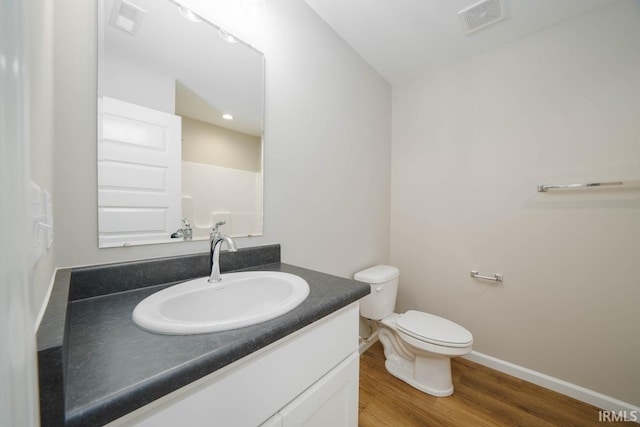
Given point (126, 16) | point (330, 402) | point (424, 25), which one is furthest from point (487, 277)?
point (126, 16)

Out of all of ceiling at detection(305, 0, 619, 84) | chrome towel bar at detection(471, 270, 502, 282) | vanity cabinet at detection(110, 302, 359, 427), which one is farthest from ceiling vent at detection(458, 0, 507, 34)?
vanity cabinet at detection(110, 302, 359, 427)

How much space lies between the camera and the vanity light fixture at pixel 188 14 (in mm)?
912

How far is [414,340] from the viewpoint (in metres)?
1.42

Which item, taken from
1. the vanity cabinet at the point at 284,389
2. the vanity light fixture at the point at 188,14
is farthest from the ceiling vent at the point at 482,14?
the vanity cabinet at the point at 284,389

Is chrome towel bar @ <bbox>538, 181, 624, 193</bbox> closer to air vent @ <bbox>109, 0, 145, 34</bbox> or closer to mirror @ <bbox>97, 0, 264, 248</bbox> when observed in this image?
mirror @ <bbox>97, 0, 264, 248</bbox>

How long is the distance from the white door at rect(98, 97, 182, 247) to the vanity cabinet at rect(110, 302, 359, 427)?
580 millimetres

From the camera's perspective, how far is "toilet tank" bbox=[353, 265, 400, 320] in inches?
64.5

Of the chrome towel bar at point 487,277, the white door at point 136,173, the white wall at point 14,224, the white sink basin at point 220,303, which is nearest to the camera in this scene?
the white wall at point 14,224

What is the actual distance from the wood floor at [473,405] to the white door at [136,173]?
4.66 ft

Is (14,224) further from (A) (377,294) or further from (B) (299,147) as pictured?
(A) (377,294)

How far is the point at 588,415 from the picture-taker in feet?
4.21

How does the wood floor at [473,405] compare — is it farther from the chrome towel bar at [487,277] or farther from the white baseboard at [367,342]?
the chrome towel bar at [487,277]

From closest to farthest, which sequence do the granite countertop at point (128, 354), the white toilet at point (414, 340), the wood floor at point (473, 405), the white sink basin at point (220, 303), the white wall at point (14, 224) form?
the white wall at point (14, 224) < the granite countertop at point (128, 354) < the white sink basin at point (220, 303) < the wood floor at point (473, 405) < the white toilet at point (414, 340)

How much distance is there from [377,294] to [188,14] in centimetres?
181
